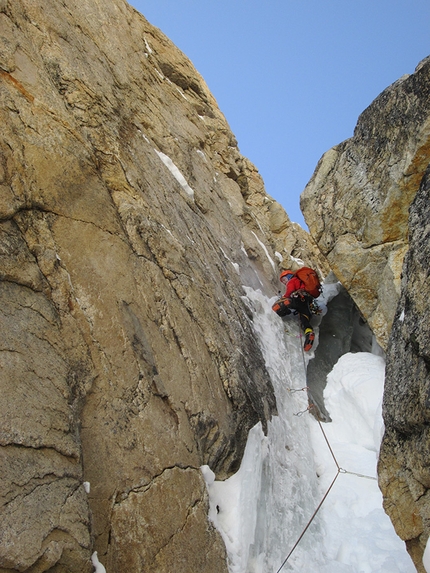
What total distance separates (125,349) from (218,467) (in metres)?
2.19

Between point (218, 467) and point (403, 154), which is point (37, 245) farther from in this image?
point (403, 154)

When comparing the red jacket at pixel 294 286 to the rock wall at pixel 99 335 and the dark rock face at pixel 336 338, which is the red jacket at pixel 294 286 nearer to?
the dark rock face at pixel 336 338

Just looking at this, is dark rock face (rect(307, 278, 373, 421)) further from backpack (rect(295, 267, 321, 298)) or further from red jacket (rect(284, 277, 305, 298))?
red jacket (rect(284, 277, 305, 298))

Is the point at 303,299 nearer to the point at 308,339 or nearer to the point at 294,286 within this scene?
the point at 294,286

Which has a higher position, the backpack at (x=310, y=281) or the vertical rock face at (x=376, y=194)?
the vertical rock face at (x=376, y=194)

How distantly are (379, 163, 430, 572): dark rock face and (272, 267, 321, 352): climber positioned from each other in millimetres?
6788

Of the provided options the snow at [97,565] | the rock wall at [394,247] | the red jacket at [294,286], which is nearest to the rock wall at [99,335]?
the snow at [97,565]

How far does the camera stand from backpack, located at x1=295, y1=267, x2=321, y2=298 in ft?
41.0

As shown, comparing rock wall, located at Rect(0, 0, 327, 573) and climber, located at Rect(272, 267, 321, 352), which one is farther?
climber, located at Rect(272, 267, 321, 352)

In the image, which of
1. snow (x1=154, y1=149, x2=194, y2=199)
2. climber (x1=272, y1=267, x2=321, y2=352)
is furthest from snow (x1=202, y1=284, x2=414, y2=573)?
snow (x1=154, y1=149, x2=194, y2=199)

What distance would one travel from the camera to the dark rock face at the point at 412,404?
441 cm

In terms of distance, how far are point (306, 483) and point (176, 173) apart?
24.9ft

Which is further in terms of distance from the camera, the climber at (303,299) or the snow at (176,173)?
the climber at (303,299)

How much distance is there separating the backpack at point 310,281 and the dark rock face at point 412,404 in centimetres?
704
